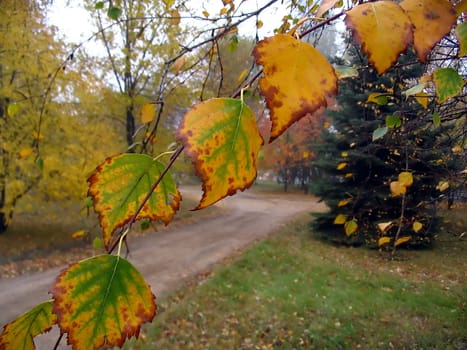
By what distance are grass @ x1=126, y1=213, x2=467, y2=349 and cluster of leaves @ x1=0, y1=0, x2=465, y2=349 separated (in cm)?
Result: 421

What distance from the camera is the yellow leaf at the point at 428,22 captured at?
0.43m

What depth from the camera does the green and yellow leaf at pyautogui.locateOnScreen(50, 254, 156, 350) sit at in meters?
0.40

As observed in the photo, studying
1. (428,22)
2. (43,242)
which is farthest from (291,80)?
(43,242)

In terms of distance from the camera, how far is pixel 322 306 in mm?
5715

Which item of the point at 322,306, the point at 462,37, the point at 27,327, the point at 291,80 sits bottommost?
the point at 322,306

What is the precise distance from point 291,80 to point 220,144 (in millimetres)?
111

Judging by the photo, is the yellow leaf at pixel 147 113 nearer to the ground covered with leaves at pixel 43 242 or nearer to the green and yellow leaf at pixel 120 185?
the green and yellow leaf at pixel 120 185

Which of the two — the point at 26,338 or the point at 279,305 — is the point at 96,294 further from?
the point at 279,305

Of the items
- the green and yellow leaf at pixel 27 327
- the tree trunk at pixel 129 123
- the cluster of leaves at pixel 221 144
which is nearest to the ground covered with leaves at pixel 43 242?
the tree trunk at pixel 129 123

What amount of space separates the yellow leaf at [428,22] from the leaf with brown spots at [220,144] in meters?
0.26

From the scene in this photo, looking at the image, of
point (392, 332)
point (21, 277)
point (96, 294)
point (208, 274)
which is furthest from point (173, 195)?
point (21, 277)

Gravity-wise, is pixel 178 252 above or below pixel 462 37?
below

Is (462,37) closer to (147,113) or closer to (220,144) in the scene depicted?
(220,144)

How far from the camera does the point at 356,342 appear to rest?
4.50m
